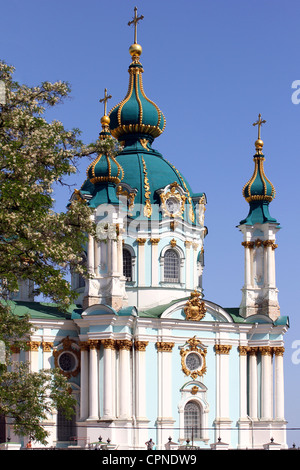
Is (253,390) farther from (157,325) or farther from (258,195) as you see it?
(258,195)

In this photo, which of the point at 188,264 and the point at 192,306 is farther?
the point at 188,264

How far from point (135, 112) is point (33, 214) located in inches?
1190

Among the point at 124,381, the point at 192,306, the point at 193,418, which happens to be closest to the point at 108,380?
the point at 124,381

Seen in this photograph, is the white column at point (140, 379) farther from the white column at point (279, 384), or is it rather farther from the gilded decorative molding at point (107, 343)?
the white column at point (279, 384)

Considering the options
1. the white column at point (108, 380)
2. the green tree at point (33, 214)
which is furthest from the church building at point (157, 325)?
the green tree at point (33, 214)

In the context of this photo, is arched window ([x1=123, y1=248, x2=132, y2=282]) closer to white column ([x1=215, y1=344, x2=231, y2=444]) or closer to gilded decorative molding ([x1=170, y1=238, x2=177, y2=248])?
gilded decorative molding ([x1=170, y1=238, x2=177, y2=248])

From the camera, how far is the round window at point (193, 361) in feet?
151

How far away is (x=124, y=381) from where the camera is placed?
143ft

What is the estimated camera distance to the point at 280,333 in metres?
47.7

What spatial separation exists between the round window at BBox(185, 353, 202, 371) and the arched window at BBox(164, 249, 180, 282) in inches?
160

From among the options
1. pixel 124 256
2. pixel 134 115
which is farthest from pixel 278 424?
pixel 134 115

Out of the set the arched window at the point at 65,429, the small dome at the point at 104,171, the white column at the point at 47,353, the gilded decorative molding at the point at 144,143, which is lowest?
the arched window at the point at 65,429

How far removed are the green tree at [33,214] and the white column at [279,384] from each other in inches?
982
